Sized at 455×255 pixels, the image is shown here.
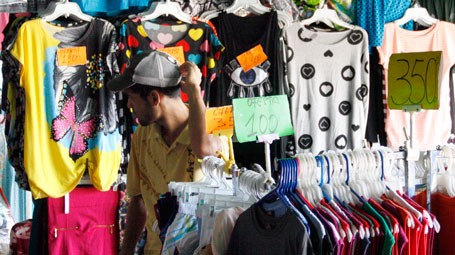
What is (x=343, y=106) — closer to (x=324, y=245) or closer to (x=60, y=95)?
(x=60, y=95)

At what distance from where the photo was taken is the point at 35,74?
3.11 metres

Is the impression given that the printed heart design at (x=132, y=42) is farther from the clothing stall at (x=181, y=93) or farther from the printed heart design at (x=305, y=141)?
the printed heart design at (x=305, y=141)

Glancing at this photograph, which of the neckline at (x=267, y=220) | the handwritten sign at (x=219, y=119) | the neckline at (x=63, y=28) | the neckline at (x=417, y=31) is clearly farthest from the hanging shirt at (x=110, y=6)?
the neckline at (x=267, y=220)

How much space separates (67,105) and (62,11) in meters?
0.45

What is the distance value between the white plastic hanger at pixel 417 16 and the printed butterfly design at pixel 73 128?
5.61 feet

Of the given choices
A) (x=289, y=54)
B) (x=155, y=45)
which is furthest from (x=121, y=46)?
(x=289, y=54)

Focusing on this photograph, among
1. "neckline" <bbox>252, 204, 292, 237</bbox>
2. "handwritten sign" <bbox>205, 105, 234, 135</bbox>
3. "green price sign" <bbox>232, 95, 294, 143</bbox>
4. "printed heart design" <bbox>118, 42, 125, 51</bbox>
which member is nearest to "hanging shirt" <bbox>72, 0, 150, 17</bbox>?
"printed heart design" <bbox>118, 42, 125, 51</bbox>

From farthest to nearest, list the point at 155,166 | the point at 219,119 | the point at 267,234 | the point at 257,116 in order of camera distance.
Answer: the point at 155,166 → the point at 219,119 → the point at 257,116 → the point at 267,234

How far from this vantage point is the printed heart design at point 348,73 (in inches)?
137

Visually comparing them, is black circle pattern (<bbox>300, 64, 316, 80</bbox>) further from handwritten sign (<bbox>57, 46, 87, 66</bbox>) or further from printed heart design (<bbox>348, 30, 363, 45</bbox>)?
handwritten sign (<bbox>57, 46, 87, 66</bbox>)

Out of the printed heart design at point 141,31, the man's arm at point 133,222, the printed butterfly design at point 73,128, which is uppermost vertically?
the printed heart design at point 141,31

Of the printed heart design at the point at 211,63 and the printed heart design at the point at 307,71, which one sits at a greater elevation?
the printed heart design at the point at 211,63

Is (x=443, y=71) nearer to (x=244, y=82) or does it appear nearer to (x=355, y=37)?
(x=355, y=37)

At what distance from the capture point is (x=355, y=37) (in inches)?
137
